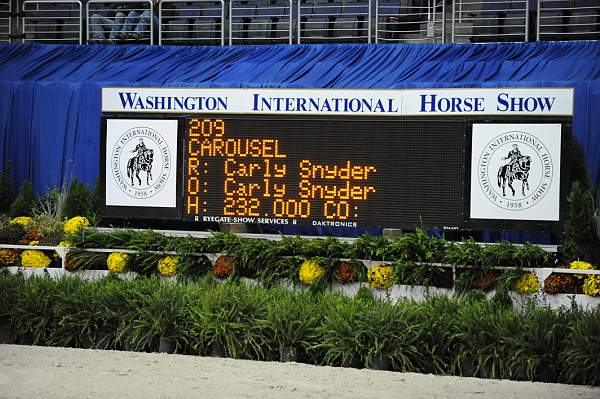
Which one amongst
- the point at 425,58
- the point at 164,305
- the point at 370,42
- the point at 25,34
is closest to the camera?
the point at 164,305

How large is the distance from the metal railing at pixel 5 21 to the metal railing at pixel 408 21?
8.35m

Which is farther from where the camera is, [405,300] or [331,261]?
[331,261]

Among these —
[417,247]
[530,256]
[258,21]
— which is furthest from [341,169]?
[258,21]

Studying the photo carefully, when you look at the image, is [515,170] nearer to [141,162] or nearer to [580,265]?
[580,265]

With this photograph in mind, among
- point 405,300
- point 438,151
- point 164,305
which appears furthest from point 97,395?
point 438,151

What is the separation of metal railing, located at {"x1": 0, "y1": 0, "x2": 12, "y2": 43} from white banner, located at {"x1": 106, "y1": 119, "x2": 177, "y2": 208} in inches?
349

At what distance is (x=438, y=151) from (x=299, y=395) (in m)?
6.05

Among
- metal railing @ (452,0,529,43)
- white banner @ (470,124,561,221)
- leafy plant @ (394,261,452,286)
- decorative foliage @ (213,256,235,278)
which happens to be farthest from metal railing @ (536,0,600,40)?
decorative foliage @ (213,256,235,278)

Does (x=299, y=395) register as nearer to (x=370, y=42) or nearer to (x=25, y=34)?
A: (x=370, y=42)

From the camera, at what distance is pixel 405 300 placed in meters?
12.7

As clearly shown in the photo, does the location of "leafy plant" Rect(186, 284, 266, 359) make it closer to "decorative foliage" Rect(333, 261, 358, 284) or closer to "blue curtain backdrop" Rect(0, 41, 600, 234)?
"decorative foliage" Rect(333, 261, 358, 284)

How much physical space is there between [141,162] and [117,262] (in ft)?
5.67

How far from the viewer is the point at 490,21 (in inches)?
835

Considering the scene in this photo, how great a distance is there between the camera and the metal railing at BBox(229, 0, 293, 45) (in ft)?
73.5
